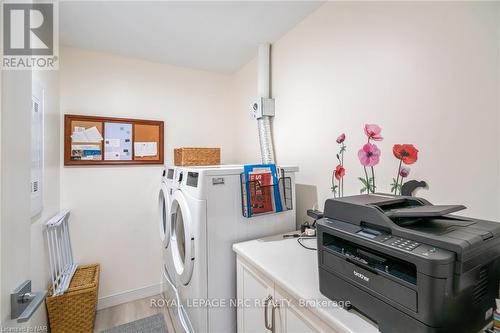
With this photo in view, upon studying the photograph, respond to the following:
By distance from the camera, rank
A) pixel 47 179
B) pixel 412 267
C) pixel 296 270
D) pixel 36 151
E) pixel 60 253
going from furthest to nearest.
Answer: pixel 60 253 → pixel 47 179 → pixel 36 151 → pixel 296 270 → pixel 412 267

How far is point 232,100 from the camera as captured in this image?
119 inches

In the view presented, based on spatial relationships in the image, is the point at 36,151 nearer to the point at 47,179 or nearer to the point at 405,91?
the point at 47,179

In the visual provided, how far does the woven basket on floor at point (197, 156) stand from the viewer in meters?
2.19

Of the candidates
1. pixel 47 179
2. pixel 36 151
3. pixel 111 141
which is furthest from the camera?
pixel 111 141

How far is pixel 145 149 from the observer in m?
2.55

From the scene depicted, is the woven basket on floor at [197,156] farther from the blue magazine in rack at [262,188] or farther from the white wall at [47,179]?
the white wall at [47,179]

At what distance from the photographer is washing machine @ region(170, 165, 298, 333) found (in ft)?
4.60

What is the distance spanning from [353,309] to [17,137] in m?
1.24

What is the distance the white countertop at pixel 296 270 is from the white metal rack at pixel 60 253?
5.07 ft

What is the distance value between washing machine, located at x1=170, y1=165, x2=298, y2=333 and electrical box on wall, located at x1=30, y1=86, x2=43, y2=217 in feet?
2.96

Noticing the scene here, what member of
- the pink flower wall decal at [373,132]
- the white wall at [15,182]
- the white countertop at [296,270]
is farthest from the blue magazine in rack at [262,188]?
the white wall at [15,182]

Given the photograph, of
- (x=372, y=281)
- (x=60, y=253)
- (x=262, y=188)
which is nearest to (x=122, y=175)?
(x=60, y=253)

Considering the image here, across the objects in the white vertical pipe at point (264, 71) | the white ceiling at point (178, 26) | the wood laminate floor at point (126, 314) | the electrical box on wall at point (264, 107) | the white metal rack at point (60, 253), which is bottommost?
the wood laminate floor at point (126, 314)

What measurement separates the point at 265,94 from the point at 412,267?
1820 millimetres
